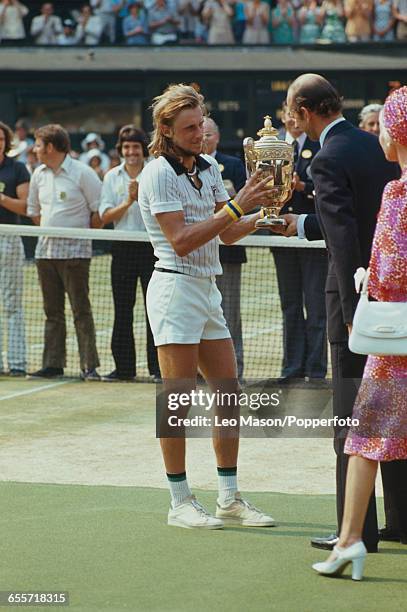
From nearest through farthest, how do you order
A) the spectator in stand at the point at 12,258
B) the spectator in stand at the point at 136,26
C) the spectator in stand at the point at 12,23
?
the spectator in stand at the point at 12,258, the spectator in stand at the point at 136,26, the spectator in stand at the point at 12,23

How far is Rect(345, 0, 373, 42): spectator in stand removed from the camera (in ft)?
92.6

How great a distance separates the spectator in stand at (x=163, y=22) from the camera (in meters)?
30.3

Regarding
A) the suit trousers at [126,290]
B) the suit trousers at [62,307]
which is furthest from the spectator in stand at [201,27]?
the suit trousers at [126,290]

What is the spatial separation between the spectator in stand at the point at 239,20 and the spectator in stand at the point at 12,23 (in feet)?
16.8

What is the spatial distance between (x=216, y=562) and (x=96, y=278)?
11.4 metres

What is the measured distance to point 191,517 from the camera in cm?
642

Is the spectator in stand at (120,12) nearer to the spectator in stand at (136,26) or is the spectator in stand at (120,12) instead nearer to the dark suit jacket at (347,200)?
the spectator in stand at (136,26)

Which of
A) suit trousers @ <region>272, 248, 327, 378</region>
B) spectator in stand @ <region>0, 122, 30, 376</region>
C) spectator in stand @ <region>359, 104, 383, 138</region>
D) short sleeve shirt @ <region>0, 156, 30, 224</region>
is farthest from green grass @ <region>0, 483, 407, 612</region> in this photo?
spectator in stand @ <region>359, 104, 383, 138</region>

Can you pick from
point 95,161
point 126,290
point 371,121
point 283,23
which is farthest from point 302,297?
point 283,23

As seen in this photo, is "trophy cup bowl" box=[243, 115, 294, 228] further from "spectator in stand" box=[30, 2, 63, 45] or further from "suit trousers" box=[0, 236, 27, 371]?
"spectator in stand" box=[30, 2, 63, 45]

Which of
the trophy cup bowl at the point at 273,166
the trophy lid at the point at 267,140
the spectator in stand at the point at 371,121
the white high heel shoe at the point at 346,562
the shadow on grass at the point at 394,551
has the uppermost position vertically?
the spectator in stand at the point at 371,121

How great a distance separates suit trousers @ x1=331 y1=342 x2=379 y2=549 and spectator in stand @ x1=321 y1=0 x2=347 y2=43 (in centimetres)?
2381

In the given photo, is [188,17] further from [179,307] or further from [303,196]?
[179,307]

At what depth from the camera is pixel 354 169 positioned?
18.8 ft
